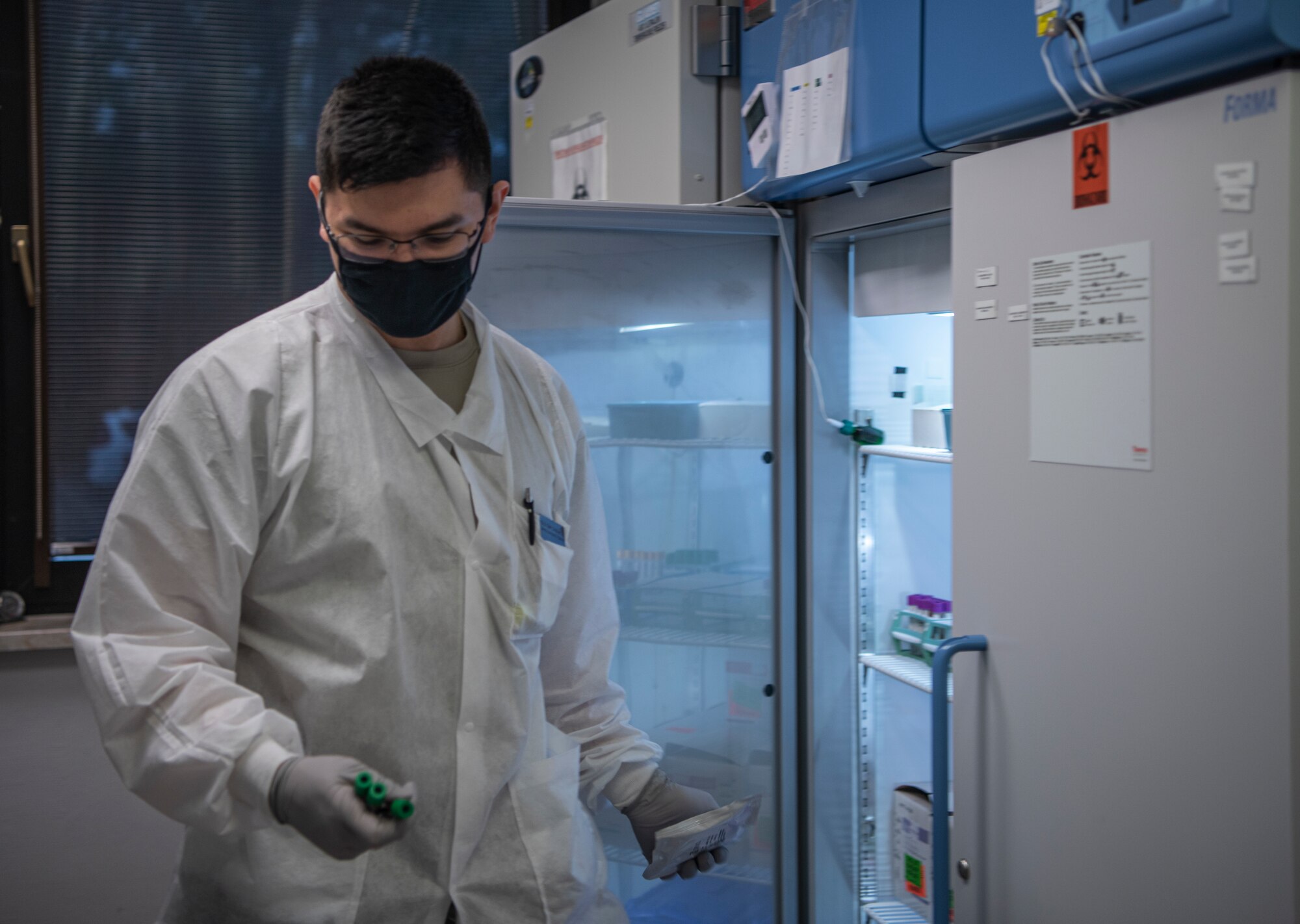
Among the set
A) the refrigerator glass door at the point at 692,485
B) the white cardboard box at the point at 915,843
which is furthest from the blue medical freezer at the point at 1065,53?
the white cardboard box at the point at 915,843

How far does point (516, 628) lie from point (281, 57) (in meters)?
2.08

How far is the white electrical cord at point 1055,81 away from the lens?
1.22 meters

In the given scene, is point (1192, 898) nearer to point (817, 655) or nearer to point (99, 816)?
point (817, 655)

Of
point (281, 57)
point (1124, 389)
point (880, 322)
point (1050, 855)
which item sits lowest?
point (1050, 855)

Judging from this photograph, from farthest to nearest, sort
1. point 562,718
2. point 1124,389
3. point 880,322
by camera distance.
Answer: point 880,322
point 562,718
point 1124,389

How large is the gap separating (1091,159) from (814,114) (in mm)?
638

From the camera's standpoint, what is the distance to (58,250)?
2.62 meters

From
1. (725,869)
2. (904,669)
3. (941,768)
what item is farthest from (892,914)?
(941,768)

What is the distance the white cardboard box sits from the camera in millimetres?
1993

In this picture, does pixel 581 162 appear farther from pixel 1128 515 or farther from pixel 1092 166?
pixel 1128 515

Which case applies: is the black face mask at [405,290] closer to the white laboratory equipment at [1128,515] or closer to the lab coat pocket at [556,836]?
the lab coat pocket at [556,836]

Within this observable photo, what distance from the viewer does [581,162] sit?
93.2 inches

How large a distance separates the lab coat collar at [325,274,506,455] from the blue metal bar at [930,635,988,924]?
0.65m

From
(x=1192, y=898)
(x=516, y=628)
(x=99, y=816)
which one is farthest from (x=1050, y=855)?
(x=99, y=816)
